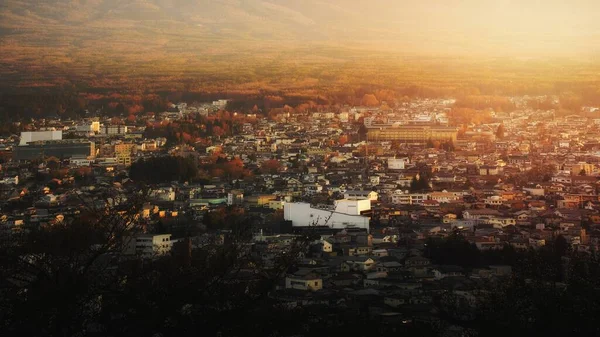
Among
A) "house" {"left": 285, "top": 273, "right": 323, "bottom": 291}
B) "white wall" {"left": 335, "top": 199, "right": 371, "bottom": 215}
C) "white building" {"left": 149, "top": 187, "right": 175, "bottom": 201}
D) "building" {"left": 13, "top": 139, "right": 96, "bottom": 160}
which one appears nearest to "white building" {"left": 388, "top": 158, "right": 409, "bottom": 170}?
"white building" {"left": 149, "top": 187, "right": 175, "bottom": 201}

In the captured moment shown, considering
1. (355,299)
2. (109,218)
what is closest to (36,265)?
(109,218)

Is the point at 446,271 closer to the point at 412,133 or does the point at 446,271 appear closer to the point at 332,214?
the point at 332,214

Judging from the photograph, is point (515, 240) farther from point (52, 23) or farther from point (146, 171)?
point (52, 23)

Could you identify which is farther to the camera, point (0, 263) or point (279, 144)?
point (279, 144)

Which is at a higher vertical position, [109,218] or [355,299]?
[109,218]

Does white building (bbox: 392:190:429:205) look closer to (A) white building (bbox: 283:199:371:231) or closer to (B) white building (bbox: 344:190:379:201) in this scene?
(B) white building (bbox: 344:190:379:201)

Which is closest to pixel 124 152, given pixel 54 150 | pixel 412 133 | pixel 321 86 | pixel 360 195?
pixel 54 150

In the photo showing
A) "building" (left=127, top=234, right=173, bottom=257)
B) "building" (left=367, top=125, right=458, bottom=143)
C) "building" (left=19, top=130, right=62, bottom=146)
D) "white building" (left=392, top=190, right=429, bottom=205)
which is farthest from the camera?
"building" (left=367, top=125, right=458, bottom=143)
